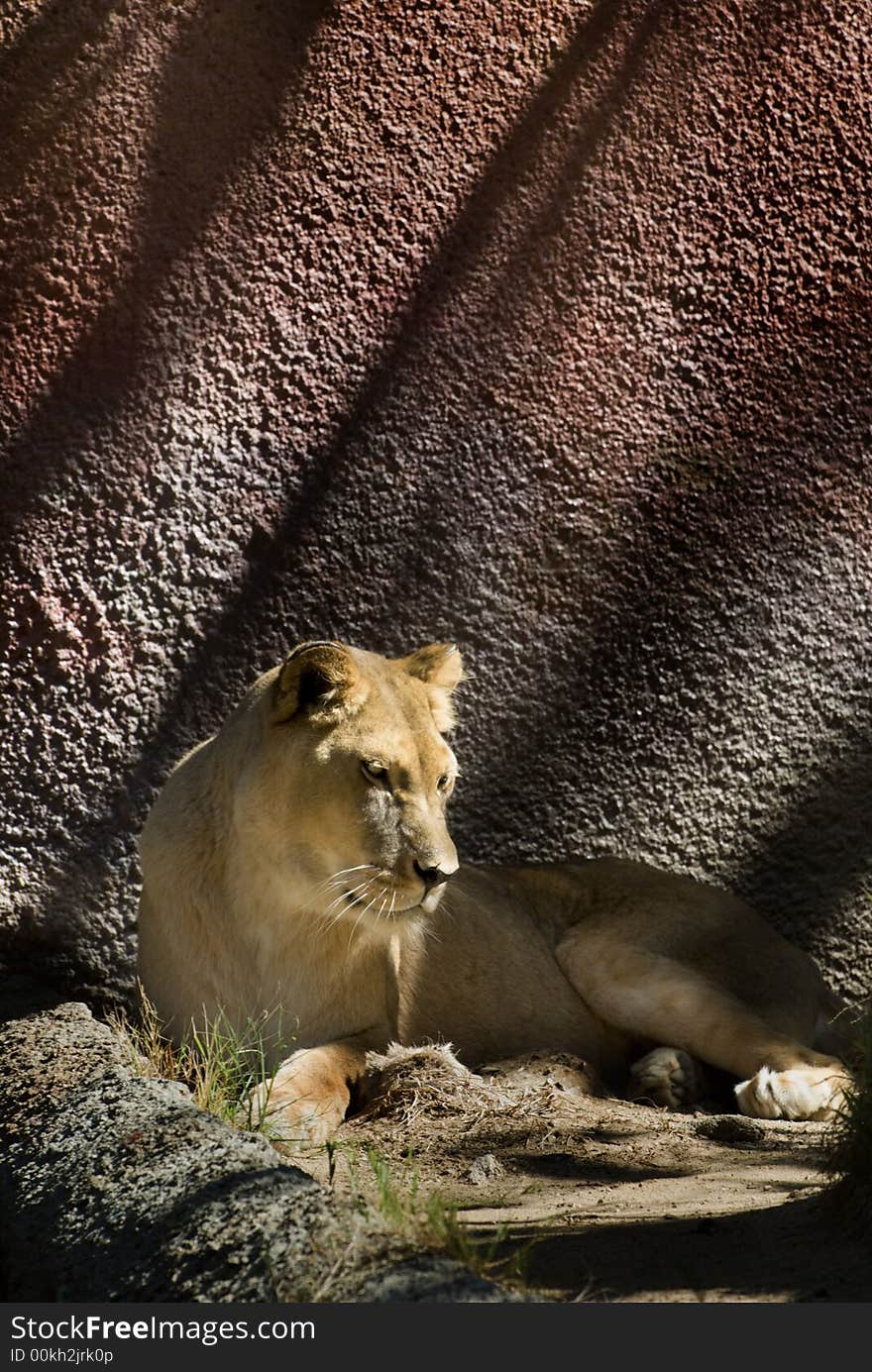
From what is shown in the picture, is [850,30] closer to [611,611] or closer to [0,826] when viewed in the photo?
[611,611]

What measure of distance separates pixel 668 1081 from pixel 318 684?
1667 millimetres

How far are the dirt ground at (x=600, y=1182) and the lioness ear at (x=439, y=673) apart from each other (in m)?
0.97

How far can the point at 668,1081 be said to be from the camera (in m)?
4.59

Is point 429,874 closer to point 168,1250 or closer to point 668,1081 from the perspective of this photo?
point 668,1081

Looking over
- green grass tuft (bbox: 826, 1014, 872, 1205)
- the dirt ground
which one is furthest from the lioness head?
green grass tuft (bbox: 826, 1014, 872, 1205)

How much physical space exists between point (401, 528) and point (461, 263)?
36.9 inches

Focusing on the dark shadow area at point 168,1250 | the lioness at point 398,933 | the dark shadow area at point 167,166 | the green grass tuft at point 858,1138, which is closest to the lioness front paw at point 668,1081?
the lioness at point 398,933

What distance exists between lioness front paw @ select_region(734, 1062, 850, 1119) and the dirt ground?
9cm

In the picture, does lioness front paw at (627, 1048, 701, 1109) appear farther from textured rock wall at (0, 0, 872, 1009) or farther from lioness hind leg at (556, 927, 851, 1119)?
textured rock wall at (0, 0, 872, 1009)

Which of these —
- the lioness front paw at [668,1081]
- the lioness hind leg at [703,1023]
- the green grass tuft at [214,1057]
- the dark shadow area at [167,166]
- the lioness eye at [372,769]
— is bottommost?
the green grass tuft at [214,1057]

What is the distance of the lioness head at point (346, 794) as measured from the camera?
397 centimetres

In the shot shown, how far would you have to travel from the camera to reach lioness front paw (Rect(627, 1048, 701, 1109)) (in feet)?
15.1

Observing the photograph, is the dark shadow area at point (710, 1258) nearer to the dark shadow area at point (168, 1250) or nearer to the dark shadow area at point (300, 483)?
the dark shadow area at point (168, 1250)

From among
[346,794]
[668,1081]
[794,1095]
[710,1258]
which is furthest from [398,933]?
[710,1258]
